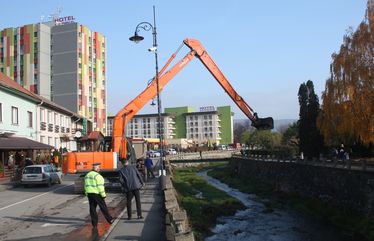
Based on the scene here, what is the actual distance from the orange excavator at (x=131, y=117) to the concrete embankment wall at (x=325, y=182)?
4.69 m

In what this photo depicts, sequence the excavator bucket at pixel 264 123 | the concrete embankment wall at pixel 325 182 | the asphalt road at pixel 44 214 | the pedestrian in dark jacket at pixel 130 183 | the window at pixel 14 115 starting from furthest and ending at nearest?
1. the window at pixel 14 115
2. the excavator bucket at pixel 264 123
3. the concrete embankment wall at pixel 325 182
4. the pedestrian in dark jacket at pixel 130 183
5. the asphalt road at pixel 44 214

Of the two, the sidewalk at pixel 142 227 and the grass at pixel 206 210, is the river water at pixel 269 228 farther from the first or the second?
the sidewalk at pixel 142 227

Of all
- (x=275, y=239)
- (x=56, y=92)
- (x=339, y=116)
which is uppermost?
(x=56, y=92)

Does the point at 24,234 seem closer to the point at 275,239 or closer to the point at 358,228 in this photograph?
the point at 275,239

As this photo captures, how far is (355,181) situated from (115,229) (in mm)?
15651

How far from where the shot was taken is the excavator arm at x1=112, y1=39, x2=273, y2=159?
25594mm

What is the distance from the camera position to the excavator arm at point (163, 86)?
2559cm

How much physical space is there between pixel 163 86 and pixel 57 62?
3186 inches

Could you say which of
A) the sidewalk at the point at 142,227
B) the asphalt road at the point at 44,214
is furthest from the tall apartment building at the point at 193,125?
the sidewalk at the point at 142,227

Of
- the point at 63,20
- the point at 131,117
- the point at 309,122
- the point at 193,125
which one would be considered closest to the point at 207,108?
the point at 193,125

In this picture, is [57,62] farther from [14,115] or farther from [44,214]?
[44,214]

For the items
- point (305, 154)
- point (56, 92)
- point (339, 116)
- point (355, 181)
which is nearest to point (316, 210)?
point (355, 181)

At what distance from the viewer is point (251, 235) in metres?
19.6

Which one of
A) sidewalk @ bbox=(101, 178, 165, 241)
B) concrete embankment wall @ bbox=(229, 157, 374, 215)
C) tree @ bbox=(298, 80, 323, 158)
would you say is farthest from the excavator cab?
tree @ bbox=(298, 80, 323, 158)
